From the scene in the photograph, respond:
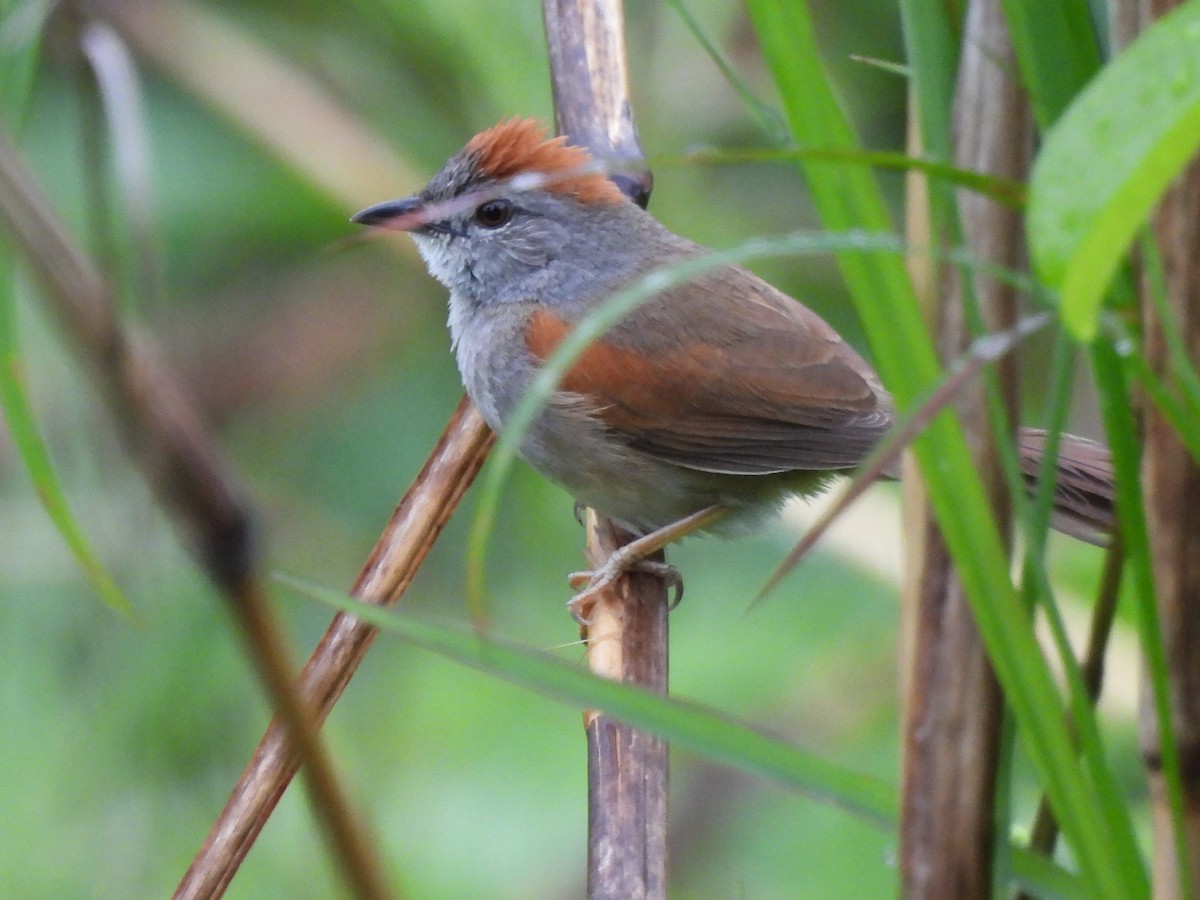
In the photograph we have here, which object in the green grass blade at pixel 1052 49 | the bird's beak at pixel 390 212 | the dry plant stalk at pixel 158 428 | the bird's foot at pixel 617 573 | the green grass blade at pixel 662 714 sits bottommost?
the dry plant stalk at pixel 158 428

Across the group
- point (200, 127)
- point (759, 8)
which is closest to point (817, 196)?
point (759, 8)

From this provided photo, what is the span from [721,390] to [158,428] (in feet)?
9.02

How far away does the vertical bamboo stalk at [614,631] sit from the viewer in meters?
2.02

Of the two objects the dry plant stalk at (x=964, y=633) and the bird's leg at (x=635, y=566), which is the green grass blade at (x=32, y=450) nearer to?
the dry plant stalk at (x=964, y=633)

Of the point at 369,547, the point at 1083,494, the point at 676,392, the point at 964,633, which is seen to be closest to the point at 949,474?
the point at 964,633

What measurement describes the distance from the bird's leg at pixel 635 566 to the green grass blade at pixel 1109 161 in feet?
6.55

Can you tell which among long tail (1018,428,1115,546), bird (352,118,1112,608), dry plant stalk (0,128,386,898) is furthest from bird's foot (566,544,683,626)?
dry plant stalk (0,128,386,898)

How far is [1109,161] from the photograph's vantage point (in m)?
0.93

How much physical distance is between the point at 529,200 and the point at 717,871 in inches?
77.7

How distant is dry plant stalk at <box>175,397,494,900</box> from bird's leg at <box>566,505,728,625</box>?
1.22ft

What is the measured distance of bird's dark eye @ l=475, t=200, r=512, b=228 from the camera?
3.75 meters

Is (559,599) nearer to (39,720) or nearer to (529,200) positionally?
(529,200)

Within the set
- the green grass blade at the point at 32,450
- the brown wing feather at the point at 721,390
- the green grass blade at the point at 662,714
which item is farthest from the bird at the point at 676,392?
the green grass blade at the point at 662,714

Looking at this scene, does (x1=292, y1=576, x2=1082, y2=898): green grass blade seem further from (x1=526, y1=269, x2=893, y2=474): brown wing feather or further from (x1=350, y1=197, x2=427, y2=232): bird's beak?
(x1=350, y1=197, x2=427, y2=232): bird's beak
